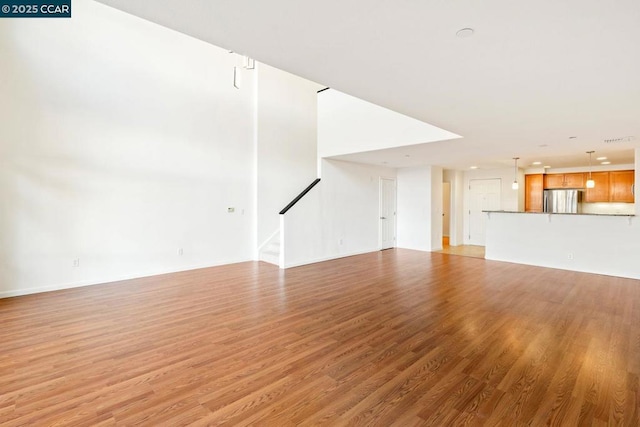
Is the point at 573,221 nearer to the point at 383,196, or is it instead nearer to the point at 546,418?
the point at 383,196

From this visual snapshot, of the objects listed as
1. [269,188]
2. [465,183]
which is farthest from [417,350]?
[465,183]

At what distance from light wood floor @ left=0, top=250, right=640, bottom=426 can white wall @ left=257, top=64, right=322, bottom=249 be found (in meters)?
2.72

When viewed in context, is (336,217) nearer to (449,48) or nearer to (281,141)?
(281,141)

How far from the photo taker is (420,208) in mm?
8648

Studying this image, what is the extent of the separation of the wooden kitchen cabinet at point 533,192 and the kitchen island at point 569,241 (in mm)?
2580

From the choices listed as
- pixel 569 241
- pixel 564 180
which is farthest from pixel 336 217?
pixel 564 180

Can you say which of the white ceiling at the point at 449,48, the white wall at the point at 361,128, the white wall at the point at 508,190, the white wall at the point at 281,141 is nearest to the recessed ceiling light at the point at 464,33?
the white ceiling at the point at 449,48

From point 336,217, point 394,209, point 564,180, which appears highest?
point 564,180

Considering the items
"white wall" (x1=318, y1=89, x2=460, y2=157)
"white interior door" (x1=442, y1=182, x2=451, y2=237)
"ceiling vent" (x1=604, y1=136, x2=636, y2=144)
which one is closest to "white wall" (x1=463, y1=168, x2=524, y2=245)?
"white interior door" (x1=442, y1=182, x2=451, y2=237)

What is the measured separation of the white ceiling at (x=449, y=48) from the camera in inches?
65.7

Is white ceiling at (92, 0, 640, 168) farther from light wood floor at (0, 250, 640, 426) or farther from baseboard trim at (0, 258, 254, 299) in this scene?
baseboard trim at (0, 258, 254, 299)

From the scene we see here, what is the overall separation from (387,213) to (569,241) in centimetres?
416

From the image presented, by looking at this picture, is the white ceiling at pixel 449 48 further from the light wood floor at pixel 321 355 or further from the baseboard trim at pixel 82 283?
the baseboard trim at pixel 82 283

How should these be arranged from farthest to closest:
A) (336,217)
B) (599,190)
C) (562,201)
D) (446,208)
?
(446,208)
(562,201)
(599,190)
(336,217)
